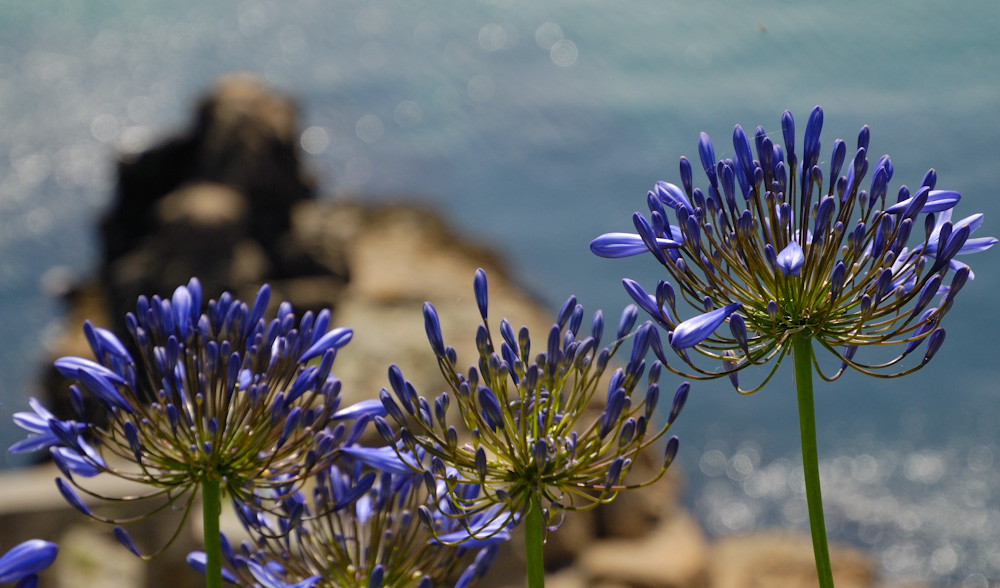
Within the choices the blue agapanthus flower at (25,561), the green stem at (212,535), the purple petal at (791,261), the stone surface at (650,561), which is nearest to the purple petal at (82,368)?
the green stem at (212,535)

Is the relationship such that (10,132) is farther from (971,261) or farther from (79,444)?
(79,444)

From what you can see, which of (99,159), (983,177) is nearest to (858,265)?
(983,177)

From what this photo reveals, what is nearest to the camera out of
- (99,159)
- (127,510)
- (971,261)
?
(127,510)

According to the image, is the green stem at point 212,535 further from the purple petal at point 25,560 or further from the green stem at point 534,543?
the green stem at point 534,543

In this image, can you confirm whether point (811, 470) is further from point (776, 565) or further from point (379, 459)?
point (776, 565)

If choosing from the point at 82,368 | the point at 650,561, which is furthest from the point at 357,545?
the point at 650,561


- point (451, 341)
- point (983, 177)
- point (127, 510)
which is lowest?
point (127, 510)
